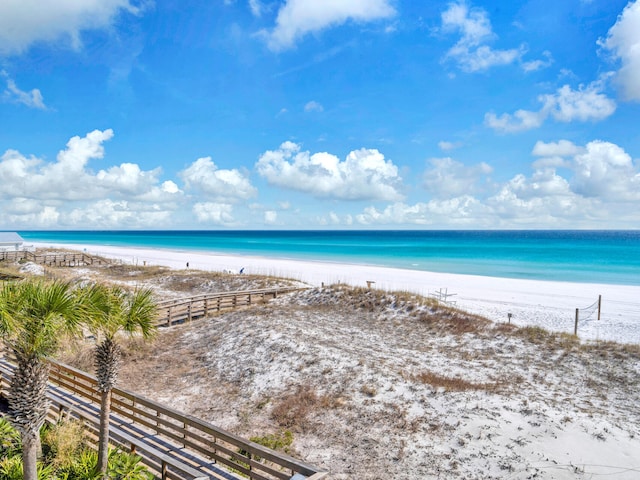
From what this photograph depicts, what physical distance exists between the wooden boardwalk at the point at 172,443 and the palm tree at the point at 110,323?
1271mm

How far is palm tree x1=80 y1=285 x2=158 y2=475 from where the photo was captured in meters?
6.85

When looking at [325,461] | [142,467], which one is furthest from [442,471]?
[142,467]

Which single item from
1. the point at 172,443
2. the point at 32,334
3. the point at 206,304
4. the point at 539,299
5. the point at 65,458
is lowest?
the point at 172,443

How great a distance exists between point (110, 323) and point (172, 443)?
4816mm

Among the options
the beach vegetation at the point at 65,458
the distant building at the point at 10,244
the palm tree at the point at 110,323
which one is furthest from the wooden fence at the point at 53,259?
the palm tree at the point at 110,323

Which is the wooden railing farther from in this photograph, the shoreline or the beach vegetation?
the beach vegetation

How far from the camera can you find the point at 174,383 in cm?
1542

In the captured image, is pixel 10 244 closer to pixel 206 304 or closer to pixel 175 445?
pixel 206 304

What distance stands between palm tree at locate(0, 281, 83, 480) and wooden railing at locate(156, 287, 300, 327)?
14609 mm

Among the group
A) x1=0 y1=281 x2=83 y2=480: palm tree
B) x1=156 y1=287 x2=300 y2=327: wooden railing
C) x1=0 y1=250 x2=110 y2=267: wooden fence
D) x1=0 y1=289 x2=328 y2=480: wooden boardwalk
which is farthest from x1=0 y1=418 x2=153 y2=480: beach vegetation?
x1=0 y1=250 x2=110 y2=267: wooden fence

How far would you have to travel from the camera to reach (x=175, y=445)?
32.3ft

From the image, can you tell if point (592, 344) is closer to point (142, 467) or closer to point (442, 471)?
point (442, 471)

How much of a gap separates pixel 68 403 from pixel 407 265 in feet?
204

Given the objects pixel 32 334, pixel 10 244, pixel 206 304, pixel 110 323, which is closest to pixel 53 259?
pixel 10 244
